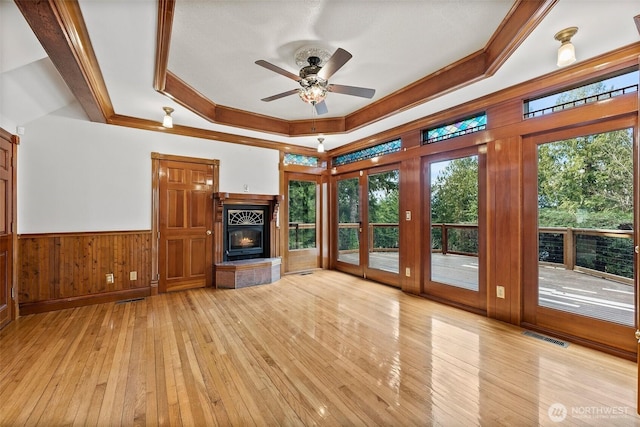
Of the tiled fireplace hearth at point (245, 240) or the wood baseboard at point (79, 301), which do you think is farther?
the tiled fireplace hearth at point (245, 240)

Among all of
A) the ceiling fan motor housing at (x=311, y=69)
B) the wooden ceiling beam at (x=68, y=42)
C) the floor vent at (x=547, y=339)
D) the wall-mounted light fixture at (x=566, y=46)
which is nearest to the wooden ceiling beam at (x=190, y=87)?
the wooden ceiling beam at (x=68, y=42)

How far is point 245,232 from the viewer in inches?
201

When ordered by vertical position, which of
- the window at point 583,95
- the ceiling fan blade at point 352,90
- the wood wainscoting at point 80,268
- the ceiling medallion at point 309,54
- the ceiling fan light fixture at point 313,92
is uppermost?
the ceiling medallion at point 309,54

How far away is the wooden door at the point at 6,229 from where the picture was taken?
3.01m

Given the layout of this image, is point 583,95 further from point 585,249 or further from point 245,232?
point 245,232

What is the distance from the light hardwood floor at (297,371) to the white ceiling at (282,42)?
101 inches

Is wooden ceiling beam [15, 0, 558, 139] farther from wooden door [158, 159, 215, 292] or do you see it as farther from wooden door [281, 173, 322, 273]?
wooden door [281, 173, 322, 273]

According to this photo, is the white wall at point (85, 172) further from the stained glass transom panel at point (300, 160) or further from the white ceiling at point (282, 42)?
the stained glass transom panel at point (300, 160)

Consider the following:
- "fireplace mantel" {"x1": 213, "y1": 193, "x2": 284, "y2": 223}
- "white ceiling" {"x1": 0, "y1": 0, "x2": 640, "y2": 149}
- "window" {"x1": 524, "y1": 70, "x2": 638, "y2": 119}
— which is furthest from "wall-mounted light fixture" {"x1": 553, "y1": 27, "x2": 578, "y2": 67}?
"fireplace mantel" {"x1": 213, "y1": 193, "x2": 284, "y2": 223}

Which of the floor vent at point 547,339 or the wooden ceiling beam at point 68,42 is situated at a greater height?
the wooden ceiling beam at point 68,42

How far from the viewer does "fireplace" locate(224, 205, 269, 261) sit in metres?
4.90

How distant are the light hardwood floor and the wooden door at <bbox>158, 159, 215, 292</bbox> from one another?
1055 millimetres

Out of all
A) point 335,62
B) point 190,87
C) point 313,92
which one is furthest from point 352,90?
point 190,87

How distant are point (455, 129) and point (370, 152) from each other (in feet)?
5.37
